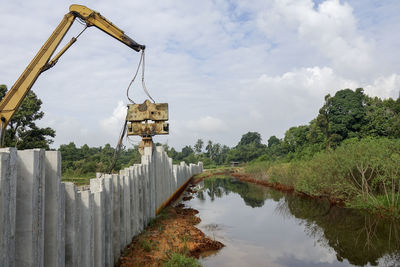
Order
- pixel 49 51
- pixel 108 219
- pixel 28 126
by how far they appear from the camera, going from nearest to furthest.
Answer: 1. pixel 108 219
2. pixel 49 51
3. pixel 28 126

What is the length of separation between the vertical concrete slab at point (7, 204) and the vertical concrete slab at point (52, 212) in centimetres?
79

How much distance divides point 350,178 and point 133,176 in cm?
1202

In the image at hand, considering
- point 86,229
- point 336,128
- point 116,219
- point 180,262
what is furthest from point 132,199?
point 336,128

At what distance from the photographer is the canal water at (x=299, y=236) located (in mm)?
8914

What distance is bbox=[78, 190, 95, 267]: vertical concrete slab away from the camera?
5.54 m

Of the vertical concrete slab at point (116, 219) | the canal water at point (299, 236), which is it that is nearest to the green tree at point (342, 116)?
the canal water at point (299, 236)

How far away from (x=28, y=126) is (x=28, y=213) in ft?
85.1

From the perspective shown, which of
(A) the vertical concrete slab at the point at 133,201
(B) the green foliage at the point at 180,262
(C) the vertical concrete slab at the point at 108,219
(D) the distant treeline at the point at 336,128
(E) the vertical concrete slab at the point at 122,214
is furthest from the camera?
(D) the distant treeline at the point at 336,128

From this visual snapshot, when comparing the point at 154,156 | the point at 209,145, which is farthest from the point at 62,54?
the point at 209,145

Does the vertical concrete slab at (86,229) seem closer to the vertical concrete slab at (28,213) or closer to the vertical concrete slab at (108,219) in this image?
the vertical concrete slab at (108,219)

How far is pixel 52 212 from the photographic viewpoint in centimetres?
458

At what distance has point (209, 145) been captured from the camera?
95.2 m

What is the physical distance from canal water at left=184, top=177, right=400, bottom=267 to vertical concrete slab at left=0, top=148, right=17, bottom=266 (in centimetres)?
556

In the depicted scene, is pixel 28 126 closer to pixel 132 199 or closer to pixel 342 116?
pixel 132 199
